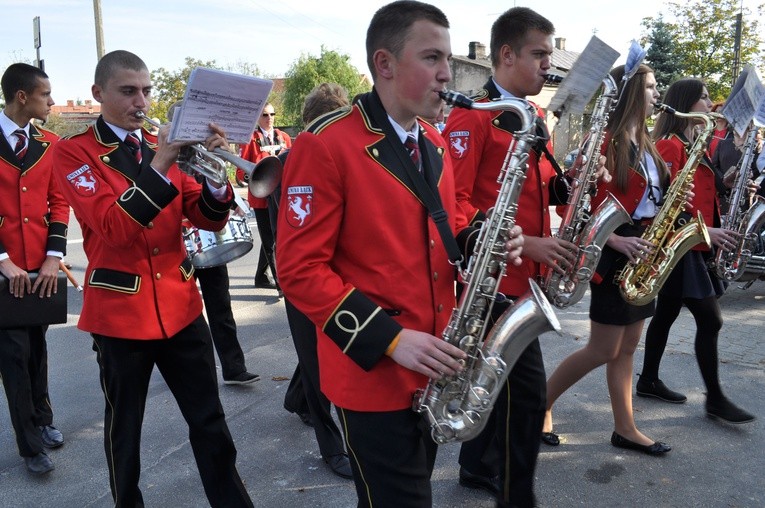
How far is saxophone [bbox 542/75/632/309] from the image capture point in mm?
3506

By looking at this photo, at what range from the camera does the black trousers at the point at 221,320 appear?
5.25 metres

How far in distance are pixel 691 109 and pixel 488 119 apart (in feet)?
7.76

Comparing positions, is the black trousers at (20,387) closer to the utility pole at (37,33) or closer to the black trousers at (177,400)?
the black trousers at (177,400)

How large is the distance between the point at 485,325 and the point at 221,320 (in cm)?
333

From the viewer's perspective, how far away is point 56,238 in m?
4.32

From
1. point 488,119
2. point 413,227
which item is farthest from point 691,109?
point 413,227

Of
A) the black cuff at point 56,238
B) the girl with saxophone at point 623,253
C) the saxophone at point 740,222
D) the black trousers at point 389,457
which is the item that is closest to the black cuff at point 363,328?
the black trousers at point 389,457

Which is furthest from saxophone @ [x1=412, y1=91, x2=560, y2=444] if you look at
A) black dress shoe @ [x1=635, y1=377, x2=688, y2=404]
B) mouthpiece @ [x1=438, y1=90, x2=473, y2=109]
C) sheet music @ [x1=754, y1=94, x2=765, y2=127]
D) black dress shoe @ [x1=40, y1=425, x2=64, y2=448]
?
sheet music @ [x1=754, y1=94, x2=765, y2=127]

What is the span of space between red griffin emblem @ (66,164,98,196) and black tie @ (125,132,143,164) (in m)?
0.23

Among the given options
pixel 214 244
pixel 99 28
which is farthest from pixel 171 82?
pixel 214 244

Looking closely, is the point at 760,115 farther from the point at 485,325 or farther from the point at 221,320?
the point at 221,320

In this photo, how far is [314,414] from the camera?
3.94 meters

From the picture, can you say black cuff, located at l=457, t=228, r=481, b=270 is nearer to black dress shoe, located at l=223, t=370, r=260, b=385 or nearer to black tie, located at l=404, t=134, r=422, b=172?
black tie, located at l=404, t=134, r=422, b=172

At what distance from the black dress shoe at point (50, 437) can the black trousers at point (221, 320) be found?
1.26m
